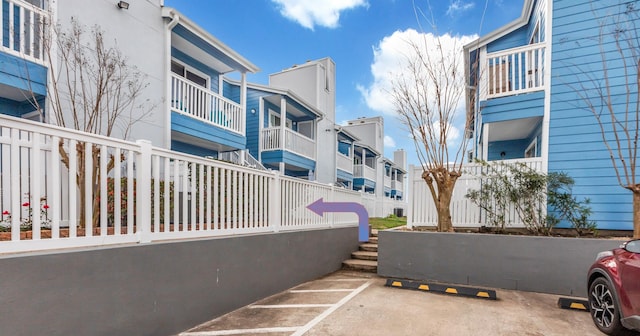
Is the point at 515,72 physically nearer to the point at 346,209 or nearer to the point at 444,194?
the point at 444,194

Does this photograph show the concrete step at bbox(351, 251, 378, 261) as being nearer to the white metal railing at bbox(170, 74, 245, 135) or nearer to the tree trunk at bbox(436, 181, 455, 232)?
the tree trunk at bbox(436, 181, 455, 232)

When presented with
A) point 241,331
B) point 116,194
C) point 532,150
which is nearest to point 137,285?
point 116,194

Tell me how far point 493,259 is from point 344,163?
12.8m

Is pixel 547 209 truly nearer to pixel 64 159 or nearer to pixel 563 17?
pixel 563 17

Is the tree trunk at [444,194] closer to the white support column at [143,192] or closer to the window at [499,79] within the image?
the window at [499,79]

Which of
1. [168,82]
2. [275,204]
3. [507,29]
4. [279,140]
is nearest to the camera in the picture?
[275,204]

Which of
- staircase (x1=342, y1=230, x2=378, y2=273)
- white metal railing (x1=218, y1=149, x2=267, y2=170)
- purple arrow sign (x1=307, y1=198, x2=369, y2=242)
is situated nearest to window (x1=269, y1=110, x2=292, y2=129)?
white metal railing (x1=218, y1=149, x2=267, y2=170)

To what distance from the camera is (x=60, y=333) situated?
7.51ft

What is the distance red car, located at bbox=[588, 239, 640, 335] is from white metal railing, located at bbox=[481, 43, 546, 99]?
4.85 metres

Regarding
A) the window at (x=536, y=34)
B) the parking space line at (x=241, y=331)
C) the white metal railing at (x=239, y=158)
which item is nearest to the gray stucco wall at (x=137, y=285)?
the parking space line at (x=241, y=331)

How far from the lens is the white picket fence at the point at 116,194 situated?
2336 millimetres

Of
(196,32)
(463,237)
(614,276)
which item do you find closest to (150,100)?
(196,32)

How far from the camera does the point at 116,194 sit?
2.91 meters

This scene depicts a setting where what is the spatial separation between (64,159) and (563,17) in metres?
9.68
